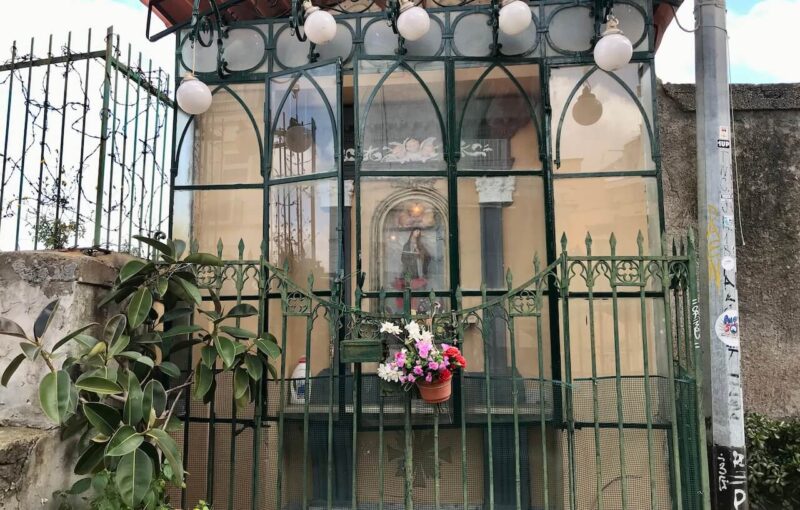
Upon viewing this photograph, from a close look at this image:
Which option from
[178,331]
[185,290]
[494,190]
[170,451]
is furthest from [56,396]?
[494,190]

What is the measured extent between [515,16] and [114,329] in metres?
3.81

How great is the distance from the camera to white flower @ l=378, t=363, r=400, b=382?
3.82 metres

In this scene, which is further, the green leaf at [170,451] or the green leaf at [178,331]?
the green leaf at [178,331]

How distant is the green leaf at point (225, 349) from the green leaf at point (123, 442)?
68 cm

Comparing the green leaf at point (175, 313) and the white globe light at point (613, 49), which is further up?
the white globe light at point (613, 49)

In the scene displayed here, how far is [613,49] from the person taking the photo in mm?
4418

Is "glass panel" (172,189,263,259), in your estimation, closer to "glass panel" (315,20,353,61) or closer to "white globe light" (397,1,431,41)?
"glass panel" (315,20,353,61)

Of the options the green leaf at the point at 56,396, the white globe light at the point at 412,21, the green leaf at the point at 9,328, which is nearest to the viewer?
the green leaf at the point at 56,396

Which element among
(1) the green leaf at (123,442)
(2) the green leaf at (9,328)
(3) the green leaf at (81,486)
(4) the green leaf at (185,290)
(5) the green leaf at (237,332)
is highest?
(4) the green leaf at (185,290)

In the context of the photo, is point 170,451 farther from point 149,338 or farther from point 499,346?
point 499,346

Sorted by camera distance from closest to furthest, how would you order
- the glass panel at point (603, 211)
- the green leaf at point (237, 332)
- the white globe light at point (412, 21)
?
the green leaf at point (237, 332)
the white globe light at point (412, 21)
the glass panel at point (603, 211)

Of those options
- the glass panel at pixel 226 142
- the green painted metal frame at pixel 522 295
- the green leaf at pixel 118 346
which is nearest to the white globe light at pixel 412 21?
the green painted metal frame at pixel 522 295

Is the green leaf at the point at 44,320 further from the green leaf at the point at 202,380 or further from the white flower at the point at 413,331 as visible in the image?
the white flower at the point at 413,331

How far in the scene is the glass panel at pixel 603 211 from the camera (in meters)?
4.78
